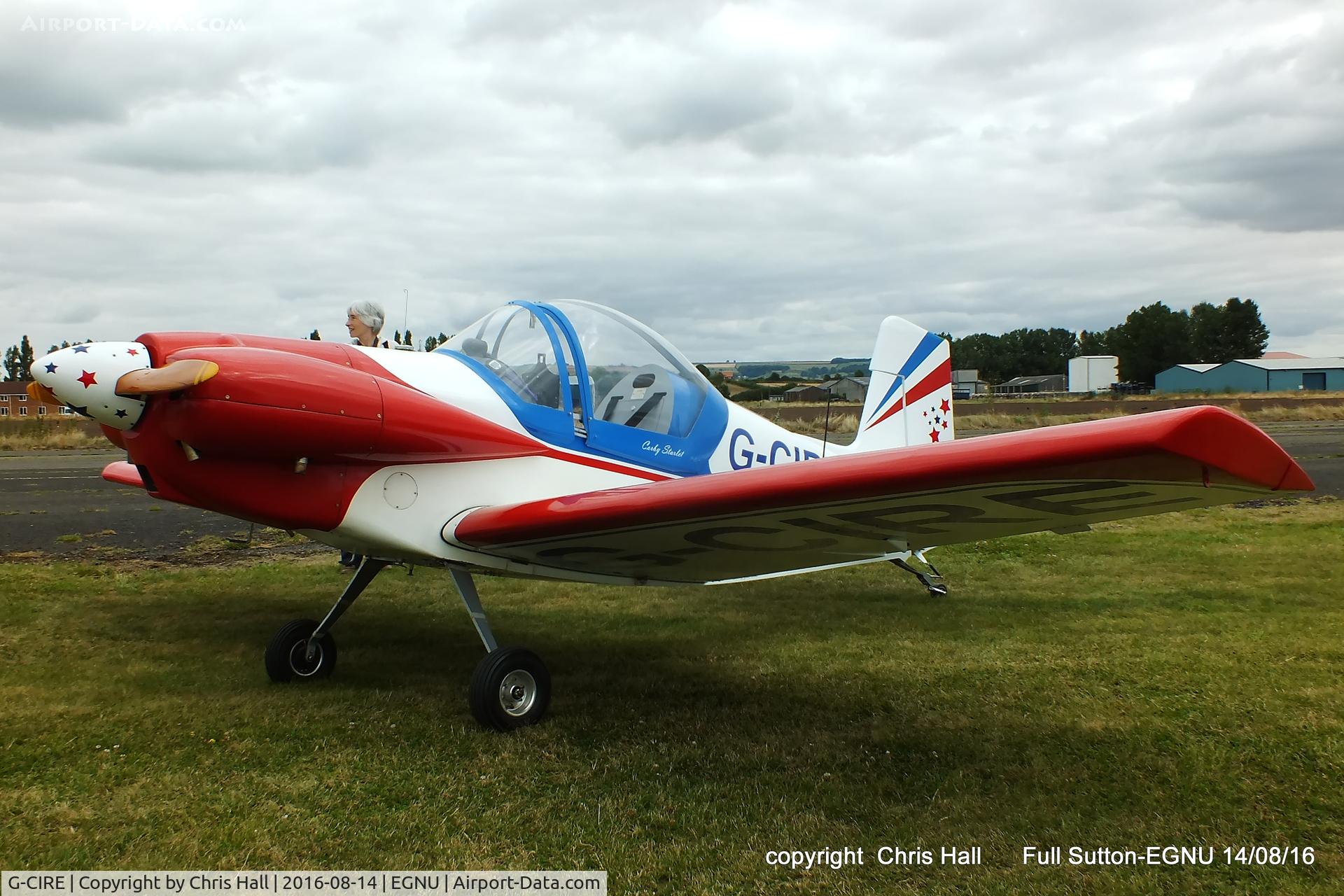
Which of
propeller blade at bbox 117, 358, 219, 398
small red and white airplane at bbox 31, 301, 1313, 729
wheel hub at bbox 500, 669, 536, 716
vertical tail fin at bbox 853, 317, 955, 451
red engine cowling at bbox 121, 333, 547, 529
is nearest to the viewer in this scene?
small red and white airplane at bbox 31, 301, 1313, 729

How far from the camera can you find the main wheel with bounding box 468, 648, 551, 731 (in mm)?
3910

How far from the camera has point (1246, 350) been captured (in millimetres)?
87125

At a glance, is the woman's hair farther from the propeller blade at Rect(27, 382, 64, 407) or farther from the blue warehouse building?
the blue warehouse building

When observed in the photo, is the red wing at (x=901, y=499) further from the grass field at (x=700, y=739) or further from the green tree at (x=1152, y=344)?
the green tree at (x=1152, y=344)

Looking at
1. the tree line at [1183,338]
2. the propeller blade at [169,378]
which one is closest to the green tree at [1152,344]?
the tree line at [1183,338]

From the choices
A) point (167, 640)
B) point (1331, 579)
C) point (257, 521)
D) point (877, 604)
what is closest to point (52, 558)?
point (167, 640)

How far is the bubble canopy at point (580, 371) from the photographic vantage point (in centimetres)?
457

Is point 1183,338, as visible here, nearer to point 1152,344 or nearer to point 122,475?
point 1152,344

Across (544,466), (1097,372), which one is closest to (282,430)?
(544,466)

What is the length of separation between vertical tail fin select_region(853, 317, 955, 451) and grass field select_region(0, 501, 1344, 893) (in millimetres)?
1417

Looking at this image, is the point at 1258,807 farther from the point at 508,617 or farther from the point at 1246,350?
the point at 1246,350

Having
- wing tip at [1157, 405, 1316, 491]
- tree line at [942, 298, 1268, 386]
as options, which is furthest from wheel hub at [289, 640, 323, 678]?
tree line at [942, 298, 1268, 386]

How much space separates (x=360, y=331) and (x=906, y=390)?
4392 millimetres

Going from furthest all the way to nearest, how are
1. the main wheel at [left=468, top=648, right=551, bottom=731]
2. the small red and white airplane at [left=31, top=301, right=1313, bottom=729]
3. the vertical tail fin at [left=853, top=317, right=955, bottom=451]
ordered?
the vertical tail fin at [left=853, top=317, right=955, bottom=451]
the main wheel at [left=468, top=648, right=551, bottom=731]
the small red and white airplane at [left=31, top=301, right=1313, bottom=729]
